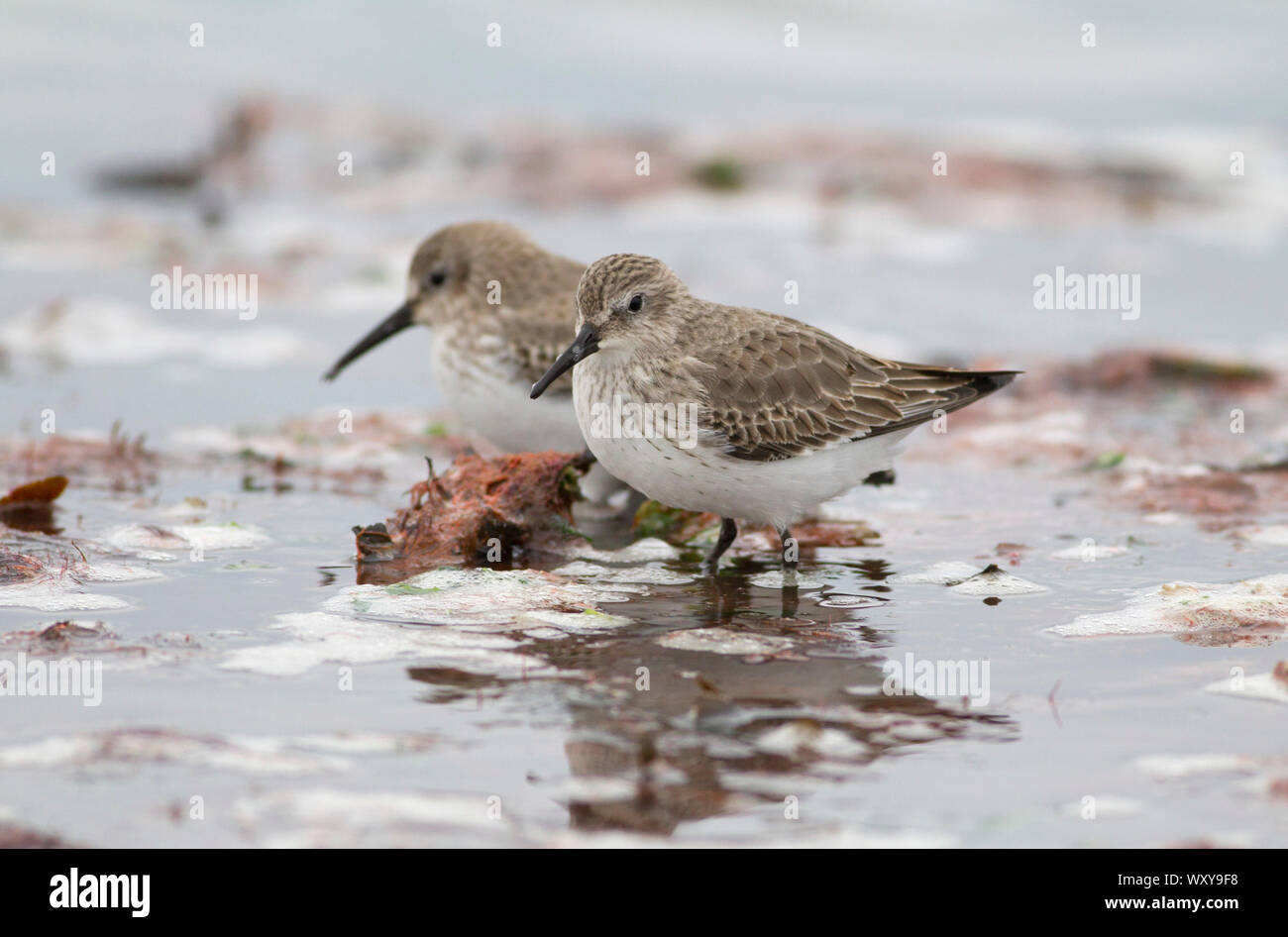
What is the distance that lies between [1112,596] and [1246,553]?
1.10m

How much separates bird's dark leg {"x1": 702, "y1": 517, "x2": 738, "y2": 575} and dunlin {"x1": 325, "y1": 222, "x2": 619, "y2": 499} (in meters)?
1.28

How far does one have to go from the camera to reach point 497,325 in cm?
855

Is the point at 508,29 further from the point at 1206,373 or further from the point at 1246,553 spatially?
the point at 1246,553

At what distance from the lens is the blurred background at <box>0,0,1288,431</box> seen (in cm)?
1201

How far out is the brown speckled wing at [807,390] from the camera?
6.76m

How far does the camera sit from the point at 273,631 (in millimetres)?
5781

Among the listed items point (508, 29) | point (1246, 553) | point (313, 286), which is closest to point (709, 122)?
point (508, 29)

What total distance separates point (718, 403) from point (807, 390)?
58 centimetres

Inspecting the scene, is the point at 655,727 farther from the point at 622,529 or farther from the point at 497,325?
the point at 497,325

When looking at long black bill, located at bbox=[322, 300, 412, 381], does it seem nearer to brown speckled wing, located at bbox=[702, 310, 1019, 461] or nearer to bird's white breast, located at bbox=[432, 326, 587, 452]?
bird's white breast, located at bbox=[432, 326, 587, 452]

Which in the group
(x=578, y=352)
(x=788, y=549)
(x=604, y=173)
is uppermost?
(x=604, y=173)

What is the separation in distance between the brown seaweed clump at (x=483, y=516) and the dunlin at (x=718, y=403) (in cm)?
56

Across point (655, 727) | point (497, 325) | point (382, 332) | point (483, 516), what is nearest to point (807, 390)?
point (483, 516)

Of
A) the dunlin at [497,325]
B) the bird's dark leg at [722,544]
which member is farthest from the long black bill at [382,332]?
the bird's dark leg at [722,544]
